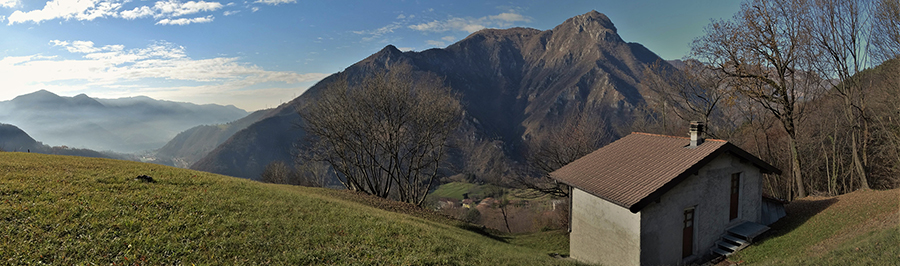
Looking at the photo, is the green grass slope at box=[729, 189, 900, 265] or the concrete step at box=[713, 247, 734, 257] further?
the concrete step at box=[713, 247, 734, 257]

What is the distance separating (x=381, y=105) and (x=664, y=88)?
24774 mm

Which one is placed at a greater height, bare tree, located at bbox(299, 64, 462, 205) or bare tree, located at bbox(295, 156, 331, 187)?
bare tree, located at bbox(299, 64, 462, 205)

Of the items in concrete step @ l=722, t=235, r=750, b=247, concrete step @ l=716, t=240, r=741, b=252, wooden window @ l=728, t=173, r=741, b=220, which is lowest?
concrete step @ l=716, t=240, r=741, b=252

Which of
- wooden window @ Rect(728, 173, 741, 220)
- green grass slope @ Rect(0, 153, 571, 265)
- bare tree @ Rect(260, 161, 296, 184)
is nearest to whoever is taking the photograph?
green grass slope @ Rect(0, 153, 571, 265)

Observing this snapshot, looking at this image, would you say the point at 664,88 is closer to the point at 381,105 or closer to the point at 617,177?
the point at 617,177

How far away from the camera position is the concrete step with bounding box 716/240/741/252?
14466 millimetres

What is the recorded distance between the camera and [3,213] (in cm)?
904

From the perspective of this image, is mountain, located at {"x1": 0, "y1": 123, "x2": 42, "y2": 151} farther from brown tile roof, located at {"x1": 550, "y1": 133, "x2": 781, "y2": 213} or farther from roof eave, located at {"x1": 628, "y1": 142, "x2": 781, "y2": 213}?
roof eave, located at {"x1": 628, "y1": 142, "x2": 781, "y2": 213}

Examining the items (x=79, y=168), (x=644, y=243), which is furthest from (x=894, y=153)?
(x=79, y=168)

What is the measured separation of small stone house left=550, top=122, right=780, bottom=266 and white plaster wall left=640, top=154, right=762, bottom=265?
4 centimetres

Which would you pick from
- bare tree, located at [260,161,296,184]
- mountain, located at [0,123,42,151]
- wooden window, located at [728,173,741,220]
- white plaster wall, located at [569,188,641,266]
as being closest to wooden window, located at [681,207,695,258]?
white plaster wall, located at [569,188,641,266]

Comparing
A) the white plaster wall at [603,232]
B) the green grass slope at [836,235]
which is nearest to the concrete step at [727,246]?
the green grass slope at [836,235]

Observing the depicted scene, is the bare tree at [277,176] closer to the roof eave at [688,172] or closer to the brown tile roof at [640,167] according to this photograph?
the brown tile roof at [640,167]

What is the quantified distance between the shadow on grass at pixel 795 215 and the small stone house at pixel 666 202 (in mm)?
423
